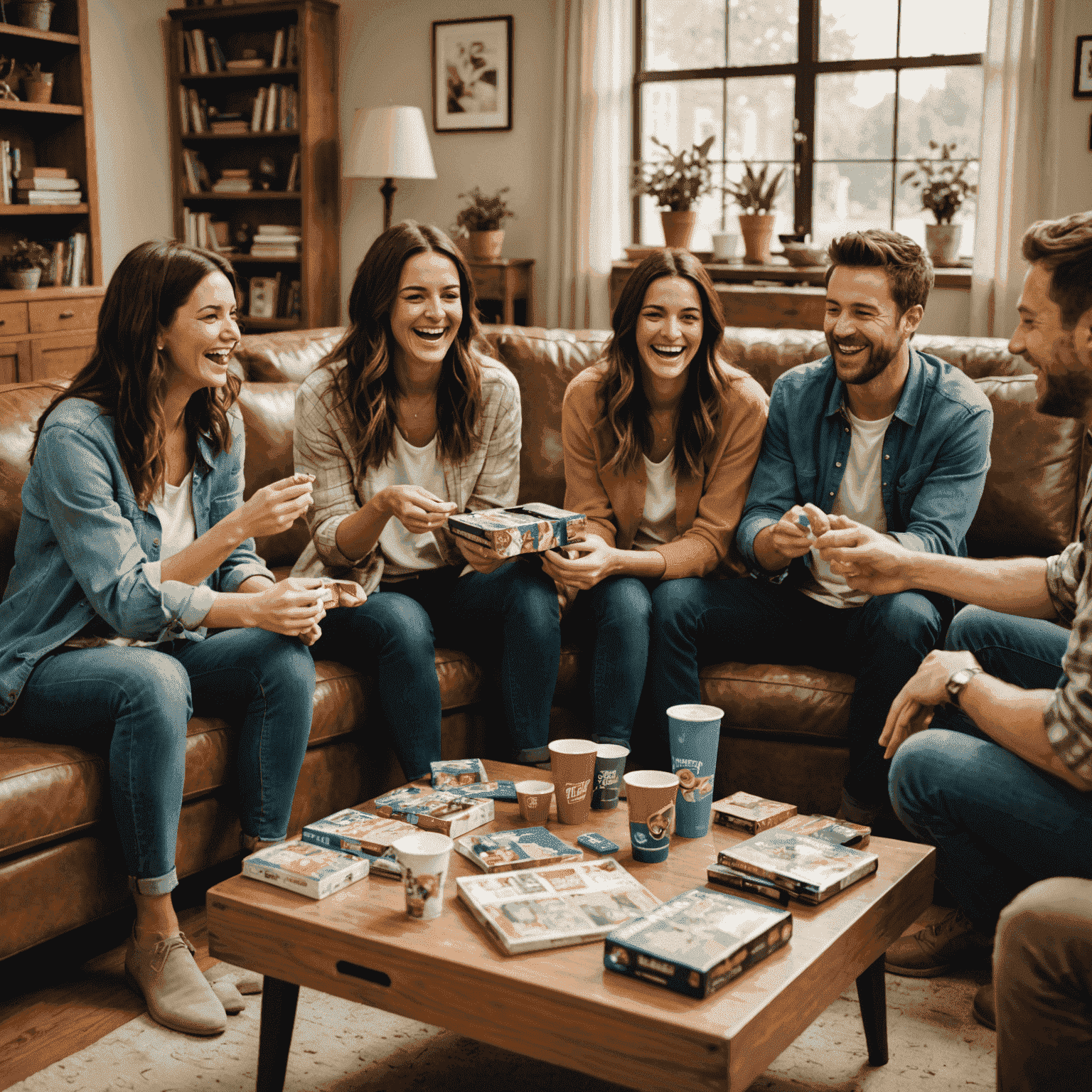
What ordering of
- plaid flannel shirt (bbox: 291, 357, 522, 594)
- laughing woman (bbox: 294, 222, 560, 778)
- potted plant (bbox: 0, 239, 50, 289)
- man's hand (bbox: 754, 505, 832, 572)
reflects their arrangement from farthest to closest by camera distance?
potted plant (bbox: 0, 239, 50, 289) < plaid flannel shirt (bbox: 291, 357, 522, 594) < laughing woman (bbox: 294, 222, 560, 778) < man's hand (bbox: 754, 505, 832, 572)

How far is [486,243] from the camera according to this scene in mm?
5352

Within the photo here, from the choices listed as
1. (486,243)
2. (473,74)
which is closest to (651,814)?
(486,243)

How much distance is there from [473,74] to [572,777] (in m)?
4.66

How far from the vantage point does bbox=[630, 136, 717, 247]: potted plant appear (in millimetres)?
5027

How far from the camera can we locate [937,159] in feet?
15.9

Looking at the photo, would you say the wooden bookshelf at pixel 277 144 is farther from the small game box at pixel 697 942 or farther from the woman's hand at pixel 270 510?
the small game box at pixel 697 942

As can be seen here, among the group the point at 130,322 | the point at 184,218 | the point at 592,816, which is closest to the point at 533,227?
the point at 184,218

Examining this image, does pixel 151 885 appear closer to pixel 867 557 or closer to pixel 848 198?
pixel 867 557

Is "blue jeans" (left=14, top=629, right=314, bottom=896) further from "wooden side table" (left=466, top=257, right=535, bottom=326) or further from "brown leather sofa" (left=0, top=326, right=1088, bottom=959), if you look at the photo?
"wooden side table" (left=466, top=257, right=535, bottom=326)

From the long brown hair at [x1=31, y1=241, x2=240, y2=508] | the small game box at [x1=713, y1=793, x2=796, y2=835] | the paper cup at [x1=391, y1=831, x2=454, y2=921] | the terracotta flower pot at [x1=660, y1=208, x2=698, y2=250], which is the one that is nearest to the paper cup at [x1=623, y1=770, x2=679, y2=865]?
the small game box at [x1=713, y1=793, x2=796, y2=835]

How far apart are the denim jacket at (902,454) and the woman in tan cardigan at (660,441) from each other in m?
0.06

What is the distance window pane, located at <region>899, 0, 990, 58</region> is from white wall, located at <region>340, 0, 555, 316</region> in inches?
60.5

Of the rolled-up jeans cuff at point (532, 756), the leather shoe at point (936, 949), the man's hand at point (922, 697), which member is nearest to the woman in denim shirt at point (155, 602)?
the rolled-up jeans cuff at point (532, 756)

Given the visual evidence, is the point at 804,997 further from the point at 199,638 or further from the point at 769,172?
the point at 769,172
